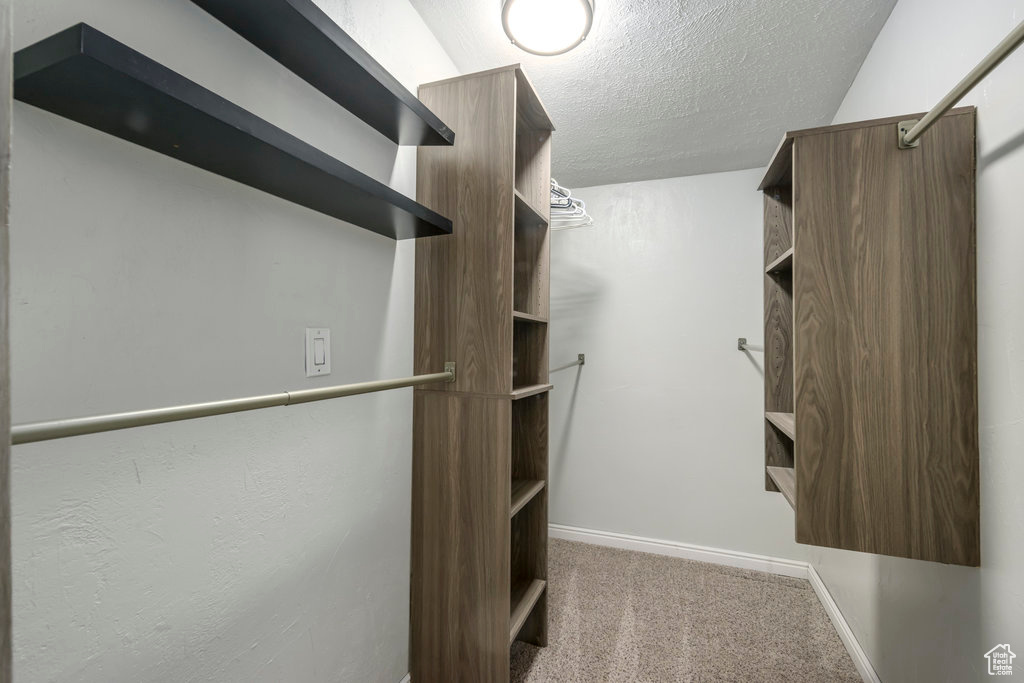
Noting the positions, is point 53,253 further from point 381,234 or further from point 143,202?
point 381,234

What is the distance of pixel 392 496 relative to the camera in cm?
137

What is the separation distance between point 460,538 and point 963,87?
5.43ft

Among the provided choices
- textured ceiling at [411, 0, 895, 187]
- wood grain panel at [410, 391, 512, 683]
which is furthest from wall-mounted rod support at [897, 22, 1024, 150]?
wood grain panel at [410, 391, 512, 683]

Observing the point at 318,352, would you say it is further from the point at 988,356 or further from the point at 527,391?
the point at 988,356

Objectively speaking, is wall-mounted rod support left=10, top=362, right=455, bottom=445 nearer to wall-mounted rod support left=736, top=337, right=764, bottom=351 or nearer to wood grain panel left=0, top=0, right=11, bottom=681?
wood grain panel left=0, top=0, right=11, bottom=681

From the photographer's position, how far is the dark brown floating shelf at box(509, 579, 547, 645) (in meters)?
1.48

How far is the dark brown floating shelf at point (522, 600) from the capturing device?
4.84ft

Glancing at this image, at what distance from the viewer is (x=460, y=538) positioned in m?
1.40

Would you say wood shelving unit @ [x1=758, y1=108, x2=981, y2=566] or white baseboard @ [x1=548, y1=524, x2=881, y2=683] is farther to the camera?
white baseboard @ [x1=548, y1=524, x2=881, y2=683]

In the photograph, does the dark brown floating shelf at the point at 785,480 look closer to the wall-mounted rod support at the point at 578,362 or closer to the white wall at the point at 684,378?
the white wall at the point at 684,378

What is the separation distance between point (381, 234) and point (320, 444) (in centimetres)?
64

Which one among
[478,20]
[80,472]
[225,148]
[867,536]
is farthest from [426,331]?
[867,536]

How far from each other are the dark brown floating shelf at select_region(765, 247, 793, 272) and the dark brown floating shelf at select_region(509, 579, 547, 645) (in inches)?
60.6

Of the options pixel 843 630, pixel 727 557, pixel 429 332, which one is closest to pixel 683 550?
pixel 727 557
